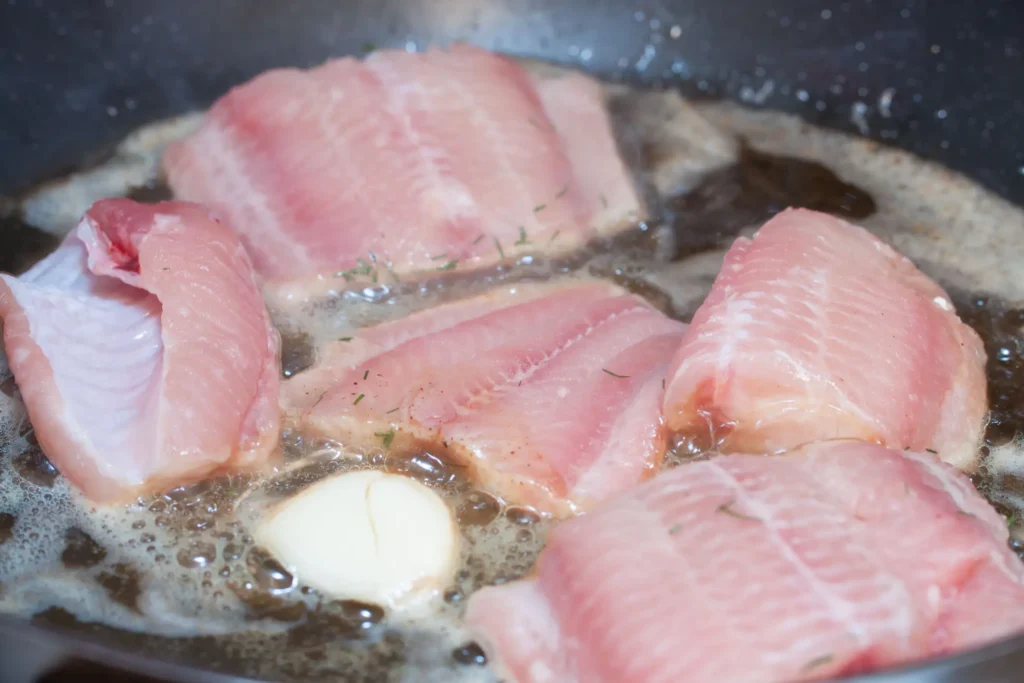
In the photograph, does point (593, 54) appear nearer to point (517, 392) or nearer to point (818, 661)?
point (517, 392)

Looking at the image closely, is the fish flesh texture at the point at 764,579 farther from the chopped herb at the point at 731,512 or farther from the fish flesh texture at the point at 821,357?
the fish flesh texture at the point at 821,357

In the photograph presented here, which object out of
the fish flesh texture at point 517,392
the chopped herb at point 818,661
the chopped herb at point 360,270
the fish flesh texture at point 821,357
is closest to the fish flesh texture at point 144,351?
the fish flesh texture at point 517,392

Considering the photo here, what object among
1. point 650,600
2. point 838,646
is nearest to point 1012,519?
point 838,646

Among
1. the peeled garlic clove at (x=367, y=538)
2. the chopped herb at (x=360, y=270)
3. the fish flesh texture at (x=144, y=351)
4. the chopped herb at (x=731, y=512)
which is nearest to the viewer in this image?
the chopped herb at (x=731, y=512)

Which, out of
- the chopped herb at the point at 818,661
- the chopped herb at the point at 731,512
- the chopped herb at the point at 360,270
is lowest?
the chopped herb at the point at 818,661

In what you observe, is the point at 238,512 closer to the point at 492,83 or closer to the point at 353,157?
the point at 353,157

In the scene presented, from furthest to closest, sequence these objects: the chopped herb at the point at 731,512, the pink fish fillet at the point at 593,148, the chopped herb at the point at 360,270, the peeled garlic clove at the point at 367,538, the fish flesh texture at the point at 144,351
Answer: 1. the pink fish fillet at the point at 593,148
2. the chopped herb at the point at 360,270
3. the fish flesh texture at the point at 144,351
4. the peeled garlic clove at the point at 367,538
5. the chopped herb at the point at 731,512

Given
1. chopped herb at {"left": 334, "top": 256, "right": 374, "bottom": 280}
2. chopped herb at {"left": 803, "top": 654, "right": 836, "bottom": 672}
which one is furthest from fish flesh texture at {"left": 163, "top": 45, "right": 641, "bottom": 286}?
chopped herb at {"left": 803, "top": 654, "right": 836, "bottom": 672}
